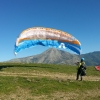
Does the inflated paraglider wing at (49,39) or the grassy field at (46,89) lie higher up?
the inflated paraglider wing at (49,39)

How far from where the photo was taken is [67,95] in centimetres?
2373

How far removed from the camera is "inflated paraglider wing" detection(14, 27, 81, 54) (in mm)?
43344

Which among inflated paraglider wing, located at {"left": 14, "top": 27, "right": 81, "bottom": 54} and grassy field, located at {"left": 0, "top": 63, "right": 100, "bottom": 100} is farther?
inflated paraglider wing, located at {"left": 14, "top": 27, "right": 81, "bottom": 54}

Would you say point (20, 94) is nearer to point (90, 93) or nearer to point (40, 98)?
point (40, 98)

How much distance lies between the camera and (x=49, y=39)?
152ft

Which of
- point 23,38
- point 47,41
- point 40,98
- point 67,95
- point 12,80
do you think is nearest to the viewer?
point 40,98

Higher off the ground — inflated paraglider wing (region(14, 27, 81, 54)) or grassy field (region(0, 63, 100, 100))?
inflated paraglider wing (region(14, 27, 81, 54))

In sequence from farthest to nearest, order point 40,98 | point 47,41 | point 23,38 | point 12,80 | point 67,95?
point 47,41 → point 23,38 → point 12,80 → point 67,95 → point 40,98

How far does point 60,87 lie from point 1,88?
22.5ft

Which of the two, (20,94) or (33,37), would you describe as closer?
(20,94)

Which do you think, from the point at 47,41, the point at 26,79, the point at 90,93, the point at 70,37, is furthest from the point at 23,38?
the point at 90,93

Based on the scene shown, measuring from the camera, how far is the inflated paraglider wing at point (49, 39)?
43344 millimetres

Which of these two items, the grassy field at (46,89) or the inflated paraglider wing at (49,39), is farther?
the inflated paraglider wing at (49,39)

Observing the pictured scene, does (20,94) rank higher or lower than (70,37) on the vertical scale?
lower
